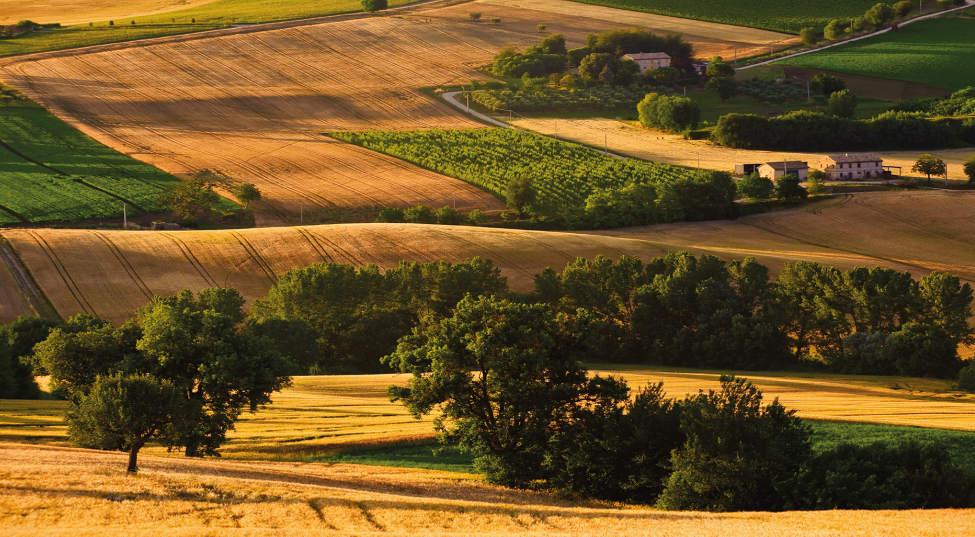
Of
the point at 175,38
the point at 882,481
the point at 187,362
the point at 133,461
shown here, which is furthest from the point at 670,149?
the point at 133,461

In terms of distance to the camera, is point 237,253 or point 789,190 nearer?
point 237,253

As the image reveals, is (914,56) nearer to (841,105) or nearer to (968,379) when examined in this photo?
(841,105)

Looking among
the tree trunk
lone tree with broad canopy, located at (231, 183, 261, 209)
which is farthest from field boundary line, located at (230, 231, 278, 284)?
the tree trunk

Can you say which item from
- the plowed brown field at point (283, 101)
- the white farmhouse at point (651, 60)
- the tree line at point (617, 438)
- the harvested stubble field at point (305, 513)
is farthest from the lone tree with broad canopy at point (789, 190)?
the harvested stubble field at point (305, 513)

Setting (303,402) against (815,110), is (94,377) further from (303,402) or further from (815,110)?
(815,110)

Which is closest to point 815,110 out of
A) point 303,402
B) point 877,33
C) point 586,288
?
point 877,33

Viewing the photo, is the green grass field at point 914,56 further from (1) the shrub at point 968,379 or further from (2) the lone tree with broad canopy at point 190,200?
(1) the shrub at point 968,379

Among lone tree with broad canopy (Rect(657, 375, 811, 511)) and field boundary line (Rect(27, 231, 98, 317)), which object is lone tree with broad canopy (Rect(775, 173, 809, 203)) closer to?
field boundary line (Rect(27, 231, 98, 317))
